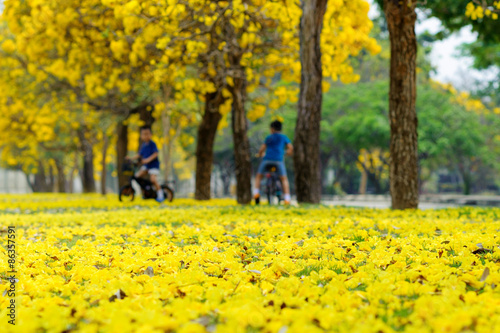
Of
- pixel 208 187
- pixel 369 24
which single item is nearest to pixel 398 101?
pixel 369 24

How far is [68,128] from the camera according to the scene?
84.1 feet

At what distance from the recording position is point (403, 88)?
8797mm

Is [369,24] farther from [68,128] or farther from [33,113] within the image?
[68,128]

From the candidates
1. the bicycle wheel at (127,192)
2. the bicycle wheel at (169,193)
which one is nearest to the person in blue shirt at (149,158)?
the bicycle wheel at (169,193)

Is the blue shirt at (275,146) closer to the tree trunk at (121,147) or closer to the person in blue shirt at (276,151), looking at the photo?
the person in blue shirt at (276,151)

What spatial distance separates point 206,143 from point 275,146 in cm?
499

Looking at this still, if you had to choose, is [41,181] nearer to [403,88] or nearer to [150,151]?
[150,151]

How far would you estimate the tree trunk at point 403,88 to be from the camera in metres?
8.77

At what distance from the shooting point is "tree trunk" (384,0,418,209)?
8.77m

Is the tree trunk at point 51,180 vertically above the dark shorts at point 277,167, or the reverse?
the tree trunk at point 51,180

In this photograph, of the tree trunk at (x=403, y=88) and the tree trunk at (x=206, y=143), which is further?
the tree trunk at (x=206, y=143)

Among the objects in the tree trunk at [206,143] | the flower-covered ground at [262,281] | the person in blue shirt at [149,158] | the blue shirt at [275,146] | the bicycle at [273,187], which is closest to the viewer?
the flower-covered ground at [262,281]

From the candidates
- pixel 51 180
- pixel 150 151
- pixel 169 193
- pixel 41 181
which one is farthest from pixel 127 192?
pixel 51 180

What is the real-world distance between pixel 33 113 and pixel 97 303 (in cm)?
1891
